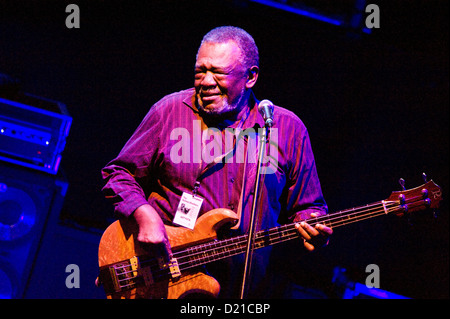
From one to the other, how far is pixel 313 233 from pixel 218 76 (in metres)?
1.00

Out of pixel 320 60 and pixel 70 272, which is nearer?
pixel 70 272

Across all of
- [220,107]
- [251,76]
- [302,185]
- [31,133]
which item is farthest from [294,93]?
[31,133]

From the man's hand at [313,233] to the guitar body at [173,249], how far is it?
1.29 ft

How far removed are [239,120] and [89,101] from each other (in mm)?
1988

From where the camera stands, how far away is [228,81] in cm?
249

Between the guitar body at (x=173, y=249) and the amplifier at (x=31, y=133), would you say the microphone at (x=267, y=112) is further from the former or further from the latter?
the amplifier at (x=31, y=133)

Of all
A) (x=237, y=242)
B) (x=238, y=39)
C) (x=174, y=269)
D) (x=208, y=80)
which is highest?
(x=238, y=39)

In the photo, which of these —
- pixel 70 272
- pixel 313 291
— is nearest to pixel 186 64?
pixel 70 272

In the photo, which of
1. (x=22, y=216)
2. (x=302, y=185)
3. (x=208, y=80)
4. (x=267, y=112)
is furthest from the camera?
(x=22, y=216)

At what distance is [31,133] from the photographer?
325 centimetres

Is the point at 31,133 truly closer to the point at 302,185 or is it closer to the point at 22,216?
the point at 22,216

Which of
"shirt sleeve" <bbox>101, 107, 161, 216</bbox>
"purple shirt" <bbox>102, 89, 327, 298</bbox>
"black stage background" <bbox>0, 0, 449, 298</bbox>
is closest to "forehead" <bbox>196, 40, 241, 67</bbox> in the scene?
"purple shirt" <bbox>102, 89, 327, 298</bbox>
